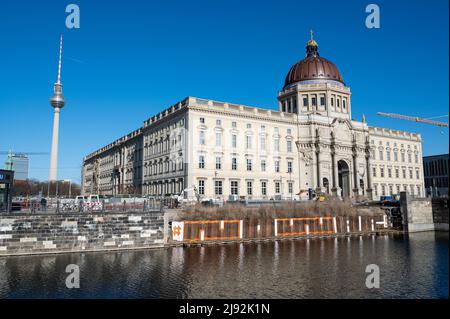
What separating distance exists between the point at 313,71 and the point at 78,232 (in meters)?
66.6

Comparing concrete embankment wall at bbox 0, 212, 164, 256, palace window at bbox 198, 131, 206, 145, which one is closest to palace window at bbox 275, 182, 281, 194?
palace window at bbox 198, 131, 206, 145

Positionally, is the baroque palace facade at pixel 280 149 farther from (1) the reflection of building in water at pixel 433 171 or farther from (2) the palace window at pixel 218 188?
(1) the reflection of building in water at pixel 433 171

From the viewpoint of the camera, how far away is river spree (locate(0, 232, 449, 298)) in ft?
67.9

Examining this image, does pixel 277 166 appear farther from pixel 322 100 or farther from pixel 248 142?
pixel 322 100

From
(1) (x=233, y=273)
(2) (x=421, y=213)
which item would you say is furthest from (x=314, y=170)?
(1) (x=233, y=273)

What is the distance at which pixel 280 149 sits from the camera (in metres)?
71.5

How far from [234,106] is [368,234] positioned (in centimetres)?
3181

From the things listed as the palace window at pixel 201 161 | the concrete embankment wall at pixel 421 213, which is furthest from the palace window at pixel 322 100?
the palace window at pixel 201 161

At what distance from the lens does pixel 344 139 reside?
78.6 metres

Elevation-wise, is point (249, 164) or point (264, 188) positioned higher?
point (249, 164)

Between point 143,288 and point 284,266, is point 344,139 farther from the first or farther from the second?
point 143,288

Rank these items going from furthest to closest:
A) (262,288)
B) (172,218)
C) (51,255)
Result: (172,218)
(51,255)
(262,288)

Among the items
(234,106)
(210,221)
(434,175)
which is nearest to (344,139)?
(234,106)
